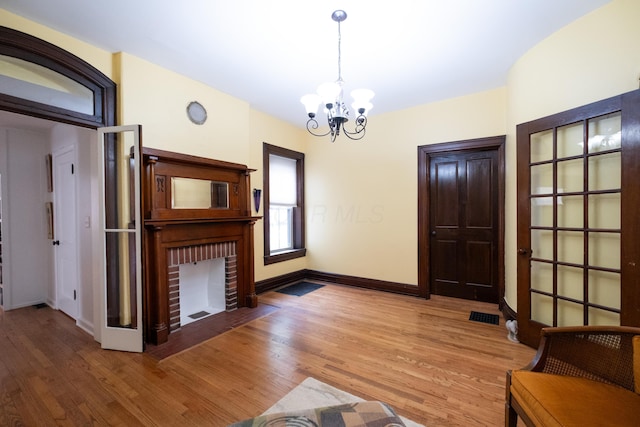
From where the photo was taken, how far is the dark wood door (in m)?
3.75

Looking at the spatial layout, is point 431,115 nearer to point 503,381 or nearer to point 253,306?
point 503,381

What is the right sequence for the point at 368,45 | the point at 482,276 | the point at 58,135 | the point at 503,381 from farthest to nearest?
the point at 482,276 → the point at 58,135 → the point at 368,45 → the point at 503,381

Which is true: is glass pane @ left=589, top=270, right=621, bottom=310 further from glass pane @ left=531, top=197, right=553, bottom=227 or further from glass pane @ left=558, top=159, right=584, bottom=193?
glass pane @ left=558, top=159, right=584, bottom=193

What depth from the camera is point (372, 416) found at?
1.06m

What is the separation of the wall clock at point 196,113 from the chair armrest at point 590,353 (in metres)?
3.76

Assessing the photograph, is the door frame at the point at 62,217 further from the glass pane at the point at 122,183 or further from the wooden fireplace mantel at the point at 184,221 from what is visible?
the wooden fireplace mantel at the point at 184,221

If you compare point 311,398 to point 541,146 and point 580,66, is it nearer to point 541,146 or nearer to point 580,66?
point 541,146

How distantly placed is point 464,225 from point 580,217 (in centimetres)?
161

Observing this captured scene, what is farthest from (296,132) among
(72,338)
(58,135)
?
(72,338)

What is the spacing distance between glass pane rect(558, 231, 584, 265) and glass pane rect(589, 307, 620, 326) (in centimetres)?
39

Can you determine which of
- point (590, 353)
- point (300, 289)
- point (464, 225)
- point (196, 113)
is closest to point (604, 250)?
point (590, 353)

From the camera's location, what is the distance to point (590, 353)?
1432 mm

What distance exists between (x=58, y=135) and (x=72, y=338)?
2.58m

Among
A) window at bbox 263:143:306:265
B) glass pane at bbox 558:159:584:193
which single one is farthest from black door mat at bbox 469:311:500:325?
window at bbox 263:143:306:265
